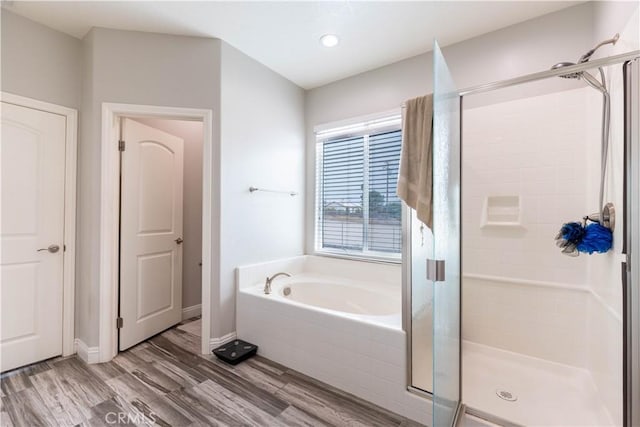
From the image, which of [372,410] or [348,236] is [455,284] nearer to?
[372,410]

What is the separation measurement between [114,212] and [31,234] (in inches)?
22.1

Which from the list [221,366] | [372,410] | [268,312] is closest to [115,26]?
[268,312]

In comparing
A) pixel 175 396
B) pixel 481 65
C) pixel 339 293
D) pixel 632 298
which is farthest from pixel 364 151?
pixel 175 396

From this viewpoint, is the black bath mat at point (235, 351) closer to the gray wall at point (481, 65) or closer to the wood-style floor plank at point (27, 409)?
the wood-style floor plank at point (27, 409)

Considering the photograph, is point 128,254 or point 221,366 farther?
point 128,254

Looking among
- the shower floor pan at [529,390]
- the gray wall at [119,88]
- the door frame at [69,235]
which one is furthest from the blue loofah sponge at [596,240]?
the door frame at [69,235]

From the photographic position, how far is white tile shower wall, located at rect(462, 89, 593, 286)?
1884 millimetres

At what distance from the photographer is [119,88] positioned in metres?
2.13

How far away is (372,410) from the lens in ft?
5.33

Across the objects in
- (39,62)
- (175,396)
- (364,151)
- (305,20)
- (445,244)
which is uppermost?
(305,20)

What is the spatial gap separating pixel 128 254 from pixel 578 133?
3.64 m

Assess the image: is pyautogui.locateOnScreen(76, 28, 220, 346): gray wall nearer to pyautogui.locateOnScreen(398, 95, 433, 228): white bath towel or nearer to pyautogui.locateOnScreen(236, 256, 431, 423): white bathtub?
pyautogui.locateOnScreen(236, 256, 431, 423): white bathtub

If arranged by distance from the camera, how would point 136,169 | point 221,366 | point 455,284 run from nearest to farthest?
point 455,284
point 221,366
point 136,169

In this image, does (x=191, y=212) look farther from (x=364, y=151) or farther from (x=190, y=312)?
(x=364, y=151)
